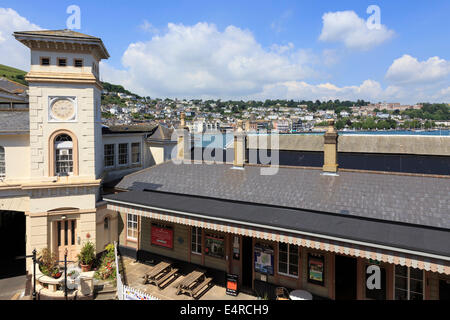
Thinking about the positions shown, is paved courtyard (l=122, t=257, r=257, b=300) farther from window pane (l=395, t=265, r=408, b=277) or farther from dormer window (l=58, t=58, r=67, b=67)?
dormer window (l=58, t=58, r=67, b=67)

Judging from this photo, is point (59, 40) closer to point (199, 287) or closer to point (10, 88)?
point (199, 287)

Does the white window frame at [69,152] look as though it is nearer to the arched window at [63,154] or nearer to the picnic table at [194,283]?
the arched window at [63,154]

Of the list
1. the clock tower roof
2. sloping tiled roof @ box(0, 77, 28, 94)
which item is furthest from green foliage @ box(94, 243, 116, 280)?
sloping tiled roof @ box(0, 77, 28, 94)

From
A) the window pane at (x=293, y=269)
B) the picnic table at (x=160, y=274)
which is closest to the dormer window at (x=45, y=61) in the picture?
the picnic table at (x=160, y=274)

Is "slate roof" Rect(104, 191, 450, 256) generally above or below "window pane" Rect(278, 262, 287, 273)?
above

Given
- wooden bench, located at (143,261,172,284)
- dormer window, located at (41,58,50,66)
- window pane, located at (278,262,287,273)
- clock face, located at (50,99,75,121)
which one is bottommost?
wooden bench, located at (143,261,172,284)

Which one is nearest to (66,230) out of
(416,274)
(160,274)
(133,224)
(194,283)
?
(133,224)

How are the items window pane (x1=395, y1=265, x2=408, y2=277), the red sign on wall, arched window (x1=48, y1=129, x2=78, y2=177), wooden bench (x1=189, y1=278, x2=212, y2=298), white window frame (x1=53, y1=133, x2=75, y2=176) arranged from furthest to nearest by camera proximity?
white window frame (x1=53, y1=133, x2=75, y2=176) < arched window (x1=48, y1=129, x2=78, y2=177) < the red sign on wall < wooden bench (x1=189, y1=278, x2=212, y2=298) < window pane (x1=395, y1=265, x2=408, y2=277)

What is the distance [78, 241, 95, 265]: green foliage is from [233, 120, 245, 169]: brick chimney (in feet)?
28.8

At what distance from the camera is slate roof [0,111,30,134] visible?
15211 millimetres

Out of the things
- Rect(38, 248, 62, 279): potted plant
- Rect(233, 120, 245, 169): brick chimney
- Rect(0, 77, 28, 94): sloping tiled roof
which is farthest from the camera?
Rect(0, 77, 28, 94): sloping tiled roof

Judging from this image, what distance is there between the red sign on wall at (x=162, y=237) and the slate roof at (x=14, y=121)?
8450 millimetres

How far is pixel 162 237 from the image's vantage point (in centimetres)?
1533
